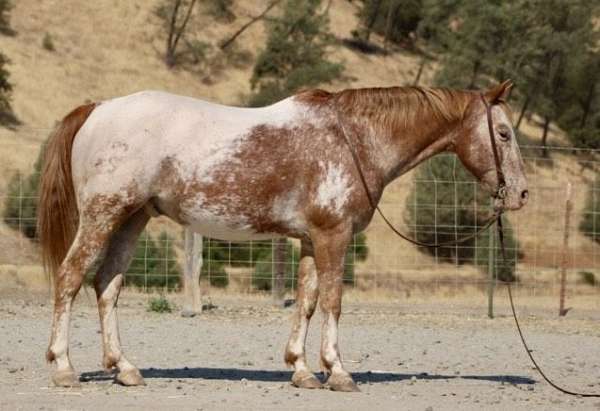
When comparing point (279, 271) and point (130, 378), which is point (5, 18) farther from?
point (130, 378)

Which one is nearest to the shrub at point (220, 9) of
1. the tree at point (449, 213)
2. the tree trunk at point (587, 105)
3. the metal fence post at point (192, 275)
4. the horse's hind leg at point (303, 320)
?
the tree trunk at point (587, 105)

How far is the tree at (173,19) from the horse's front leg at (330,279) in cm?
3898

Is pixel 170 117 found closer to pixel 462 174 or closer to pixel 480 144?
pixel 480 144

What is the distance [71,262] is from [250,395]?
165 centimetres

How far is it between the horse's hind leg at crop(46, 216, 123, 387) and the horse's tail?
0.41 m

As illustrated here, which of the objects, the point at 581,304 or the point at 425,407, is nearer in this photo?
the point at 425,407

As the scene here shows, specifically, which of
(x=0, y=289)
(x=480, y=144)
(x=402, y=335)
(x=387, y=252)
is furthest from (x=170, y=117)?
(x=387, y=252)

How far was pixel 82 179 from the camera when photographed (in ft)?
27.5

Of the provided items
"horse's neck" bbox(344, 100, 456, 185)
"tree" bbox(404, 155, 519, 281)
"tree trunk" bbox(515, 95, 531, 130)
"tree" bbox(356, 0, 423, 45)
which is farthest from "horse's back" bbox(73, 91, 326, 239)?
"tree" bbox(356, 0, 423, 45)

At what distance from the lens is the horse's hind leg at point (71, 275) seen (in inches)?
322

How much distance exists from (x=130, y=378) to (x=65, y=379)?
0.48 m

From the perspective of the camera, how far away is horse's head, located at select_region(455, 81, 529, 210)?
28.9 ft

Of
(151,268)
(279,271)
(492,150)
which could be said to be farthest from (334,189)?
(151,268)

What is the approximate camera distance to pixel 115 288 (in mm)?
8586
